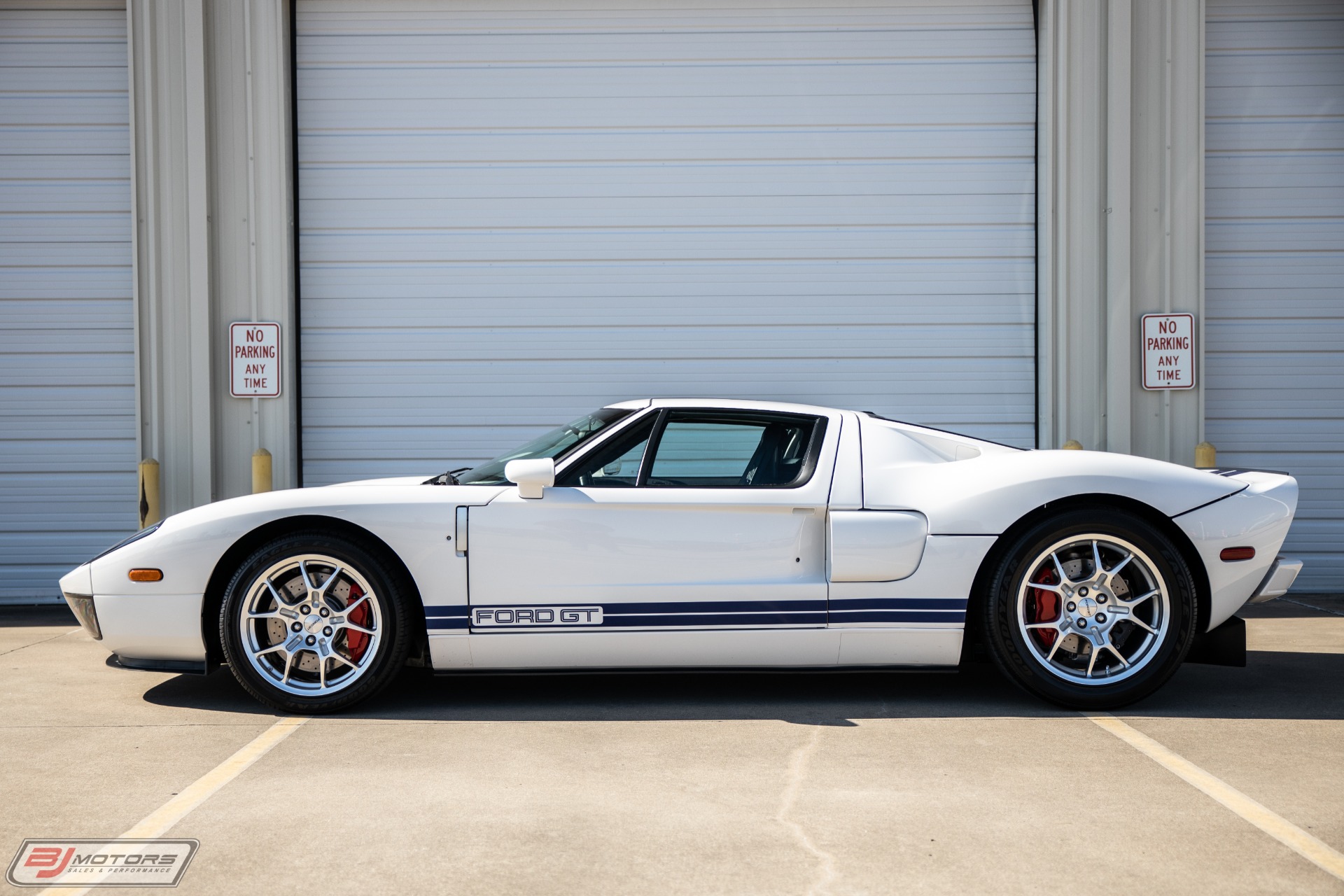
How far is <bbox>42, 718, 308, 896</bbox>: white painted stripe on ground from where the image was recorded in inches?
112

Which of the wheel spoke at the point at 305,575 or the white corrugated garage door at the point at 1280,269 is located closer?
the wheel spoke at the point at 305,575

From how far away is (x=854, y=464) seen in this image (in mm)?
4266

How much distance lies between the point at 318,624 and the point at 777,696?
5.84 feet

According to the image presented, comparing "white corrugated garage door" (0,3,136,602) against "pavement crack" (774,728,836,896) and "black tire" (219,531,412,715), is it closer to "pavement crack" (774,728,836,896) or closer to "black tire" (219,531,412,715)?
"black tire" (219,531,412,715)

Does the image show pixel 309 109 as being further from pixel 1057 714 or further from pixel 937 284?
pixel 1057 714

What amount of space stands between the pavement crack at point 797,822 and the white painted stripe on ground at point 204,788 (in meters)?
1.61

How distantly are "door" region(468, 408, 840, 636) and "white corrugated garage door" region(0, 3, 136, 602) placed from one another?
4749 millimetres

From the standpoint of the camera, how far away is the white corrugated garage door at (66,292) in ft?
25.1

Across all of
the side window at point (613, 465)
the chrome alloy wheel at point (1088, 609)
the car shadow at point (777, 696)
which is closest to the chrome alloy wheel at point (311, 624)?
the car shadow at point (777, 696)

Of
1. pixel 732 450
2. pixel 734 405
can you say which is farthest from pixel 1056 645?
pixel 734 405

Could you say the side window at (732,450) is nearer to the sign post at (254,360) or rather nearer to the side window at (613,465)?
the side window at (613,465)

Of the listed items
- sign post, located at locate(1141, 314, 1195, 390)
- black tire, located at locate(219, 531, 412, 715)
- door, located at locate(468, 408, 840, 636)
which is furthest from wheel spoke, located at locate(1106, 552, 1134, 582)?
sign post, located at locate(1141, 314, 1195, 390)

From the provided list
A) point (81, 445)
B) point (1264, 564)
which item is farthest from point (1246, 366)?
point (81, 445)

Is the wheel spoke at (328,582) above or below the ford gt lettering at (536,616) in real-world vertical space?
above
